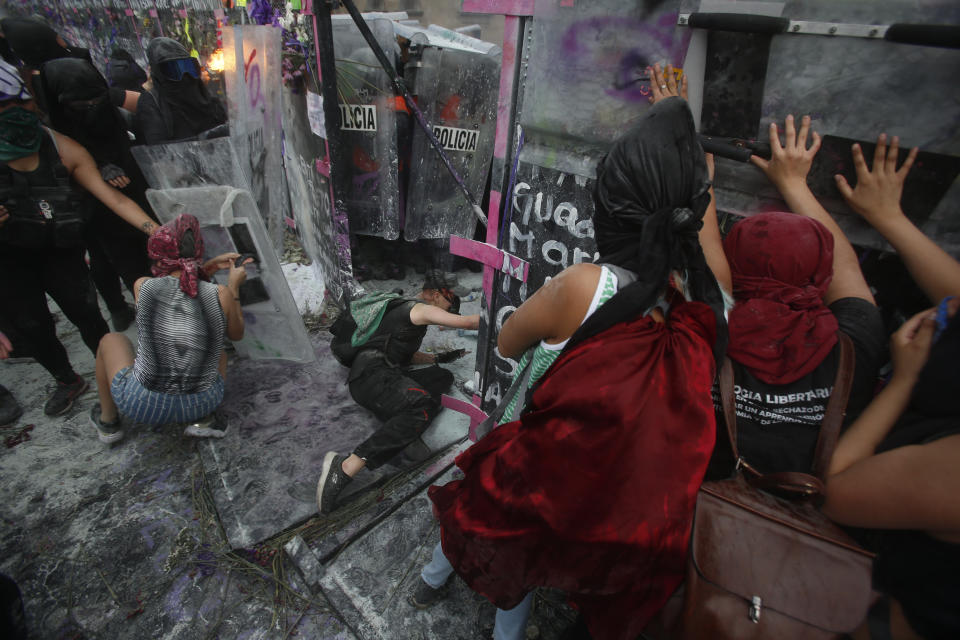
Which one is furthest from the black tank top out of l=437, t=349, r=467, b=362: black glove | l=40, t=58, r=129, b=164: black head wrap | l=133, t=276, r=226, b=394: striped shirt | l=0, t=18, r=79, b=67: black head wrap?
l=0, t=18, r=79, b=67: black head wrap

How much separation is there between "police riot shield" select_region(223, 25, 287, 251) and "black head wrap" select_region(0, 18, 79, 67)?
1.39 meters

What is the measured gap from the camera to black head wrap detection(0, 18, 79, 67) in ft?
12.1

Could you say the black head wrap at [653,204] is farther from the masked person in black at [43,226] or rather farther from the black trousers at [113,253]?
the black trousers at [113,253]

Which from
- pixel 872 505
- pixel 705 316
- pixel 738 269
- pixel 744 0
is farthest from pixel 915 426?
pixel 744 0

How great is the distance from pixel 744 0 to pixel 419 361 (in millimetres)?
2884

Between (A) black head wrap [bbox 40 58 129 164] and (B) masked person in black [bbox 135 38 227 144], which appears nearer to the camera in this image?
(A) black head wrap [bbox 40 58 129 164]

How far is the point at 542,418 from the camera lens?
3.57ft

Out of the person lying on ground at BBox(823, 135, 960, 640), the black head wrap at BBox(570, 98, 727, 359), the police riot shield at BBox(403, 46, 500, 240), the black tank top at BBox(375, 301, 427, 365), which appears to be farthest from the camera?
the police riot shield at BBox(403, 46, 500, 240)

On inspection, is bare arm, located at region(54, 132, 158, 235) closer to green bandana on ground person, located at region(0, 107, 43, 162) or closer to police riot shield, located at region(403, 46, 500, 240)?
green bandana on ground person, located at region(0, 107, 43, 162)

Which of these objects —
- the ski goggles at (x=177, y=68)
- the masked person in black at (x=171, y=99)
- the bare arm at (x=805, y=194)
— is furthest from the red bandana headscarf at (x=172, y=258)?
the bare arm at (x=805, y=194)

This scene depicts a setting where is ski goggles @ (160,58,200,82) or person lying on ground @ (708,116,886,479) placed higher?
ski goggles @ (160,58,200,82)

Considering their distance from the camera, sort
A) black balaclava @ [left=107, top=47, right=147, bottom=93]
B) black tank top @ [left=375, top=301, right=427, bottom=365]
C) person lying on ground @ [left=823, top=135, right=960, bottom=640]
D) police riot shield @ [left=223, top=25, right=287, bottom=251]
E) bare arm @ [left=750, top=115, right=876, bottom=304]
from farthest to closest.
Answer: black balaclava @ [left=107, top=47, right=147, bottom=93] → police riot shield @ [left=223, top=25, right=287, bottom=251] → black tank top @ [left=375, top=301, right=427, bottom=365] → bare arm @ [left=750, top=115, right=876, bottom=304] → person lying on ground @ [left=823, top=135, right=960, bottom=640]

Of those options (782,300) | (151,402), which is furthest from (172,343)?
(782,300)

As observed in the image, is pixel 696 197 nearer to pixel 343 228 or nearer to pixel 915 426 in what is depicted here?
pixel 915 426
